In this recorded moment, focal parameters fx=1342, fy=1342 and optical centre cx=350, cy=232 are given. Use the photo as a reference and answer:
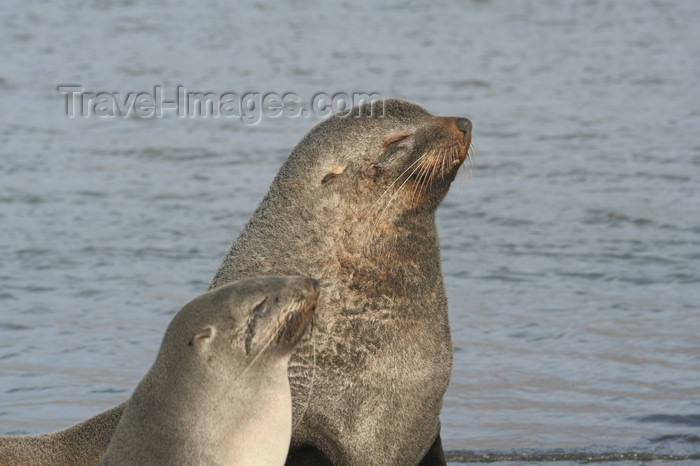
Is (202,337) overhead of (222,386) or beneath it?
overhead

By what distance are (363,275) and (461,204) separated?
726cm

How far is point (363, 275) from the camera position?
607cm

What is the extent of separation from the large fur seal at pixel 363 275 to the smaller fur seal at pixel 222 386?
2.40 ft

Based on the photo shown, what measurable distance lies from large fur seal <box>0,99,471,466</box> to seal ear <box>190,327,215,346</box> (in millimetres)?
879

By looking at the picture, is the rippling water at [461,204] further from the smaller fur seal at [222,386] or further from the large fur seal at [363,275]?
the smaller fur seal at [222,386]

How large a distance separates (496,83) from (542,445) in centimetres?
1253

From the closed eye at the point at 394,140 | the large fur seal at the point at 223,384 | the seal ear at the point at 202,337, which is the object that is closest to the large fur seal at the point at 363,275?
the closed eye at the point at 394,140

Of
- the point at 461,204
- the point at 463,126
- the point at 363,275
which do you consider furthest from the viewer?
the point at 461,204

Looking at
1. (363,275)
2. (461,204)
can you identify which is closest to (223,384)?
(363,275)

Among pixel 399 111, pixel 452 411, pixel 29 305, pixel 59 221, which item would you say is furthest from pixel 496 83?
pixel 399 111

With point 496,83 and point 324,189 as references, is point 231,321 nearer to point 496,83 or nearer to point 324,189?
point 324,189

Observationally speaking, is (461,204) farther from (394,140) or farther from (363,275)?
(363,275)

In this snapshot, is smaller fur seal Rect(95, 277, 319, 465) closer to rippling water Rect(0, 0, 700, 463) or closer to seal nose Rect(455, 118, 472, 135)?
seal nose Rect(455, 118, 472, 135)

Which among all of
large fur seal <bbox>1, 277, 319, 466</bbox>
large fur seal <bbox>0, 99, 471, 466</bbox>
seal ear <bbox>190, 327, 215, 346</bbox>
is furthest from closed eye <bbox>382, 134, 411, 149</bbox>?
seal ear <bbox>190, 327, 215, 346</bbox>
